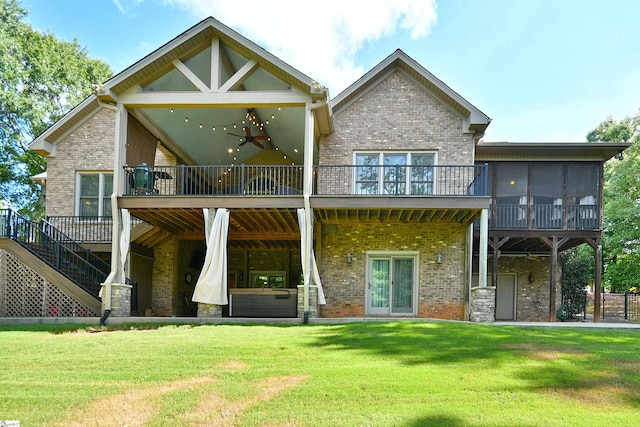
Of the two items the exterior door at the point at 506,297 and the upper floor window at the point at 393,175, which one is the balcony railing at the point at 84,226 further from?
the exterior door at the point at 506,297

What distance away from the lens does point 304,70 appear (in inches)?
441

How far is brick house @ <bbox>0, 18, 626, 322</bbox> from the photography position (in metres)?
11.5

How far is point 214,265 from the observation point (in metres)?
11.3

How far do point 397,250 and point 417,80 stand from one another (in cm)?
551

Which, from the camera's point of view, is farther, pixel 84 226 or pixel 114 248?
pixel 84 226

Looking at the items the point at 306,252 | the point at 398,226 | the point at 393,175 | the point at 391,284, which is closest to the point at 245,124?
the point at 393,175

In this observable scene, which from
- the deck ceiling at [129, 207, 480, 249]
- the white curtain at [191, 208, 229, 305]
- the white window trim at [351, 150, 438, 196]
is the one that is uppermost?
the white window trim at [351, 150, 438, 196]

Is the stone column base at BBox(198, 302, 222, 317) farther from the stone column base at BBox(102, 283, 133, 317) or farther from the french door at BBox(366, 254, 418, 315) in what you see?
the french door at BBox(366, 254, 418, 315)

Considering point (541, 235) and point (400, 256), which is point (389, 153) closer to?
point (400, 256)

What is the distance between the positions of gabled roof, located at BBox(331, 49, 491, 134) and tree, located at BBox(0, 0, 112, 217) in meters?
18.9

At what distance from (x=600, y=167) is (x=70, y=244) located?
17336mm

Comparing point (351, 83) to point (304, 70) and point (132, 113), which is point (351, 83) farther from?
point (132, 113)

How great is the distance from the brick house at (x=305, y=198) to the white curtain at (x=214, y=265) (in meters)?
0.04

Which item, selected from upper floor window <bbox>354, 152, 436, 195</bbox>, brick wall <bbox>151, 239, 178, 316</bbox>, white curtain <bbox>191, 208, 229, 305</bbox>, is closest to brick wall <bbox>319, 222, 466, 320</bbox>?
upper floor window <bbox>354, 152, 436, 195</bbox>
